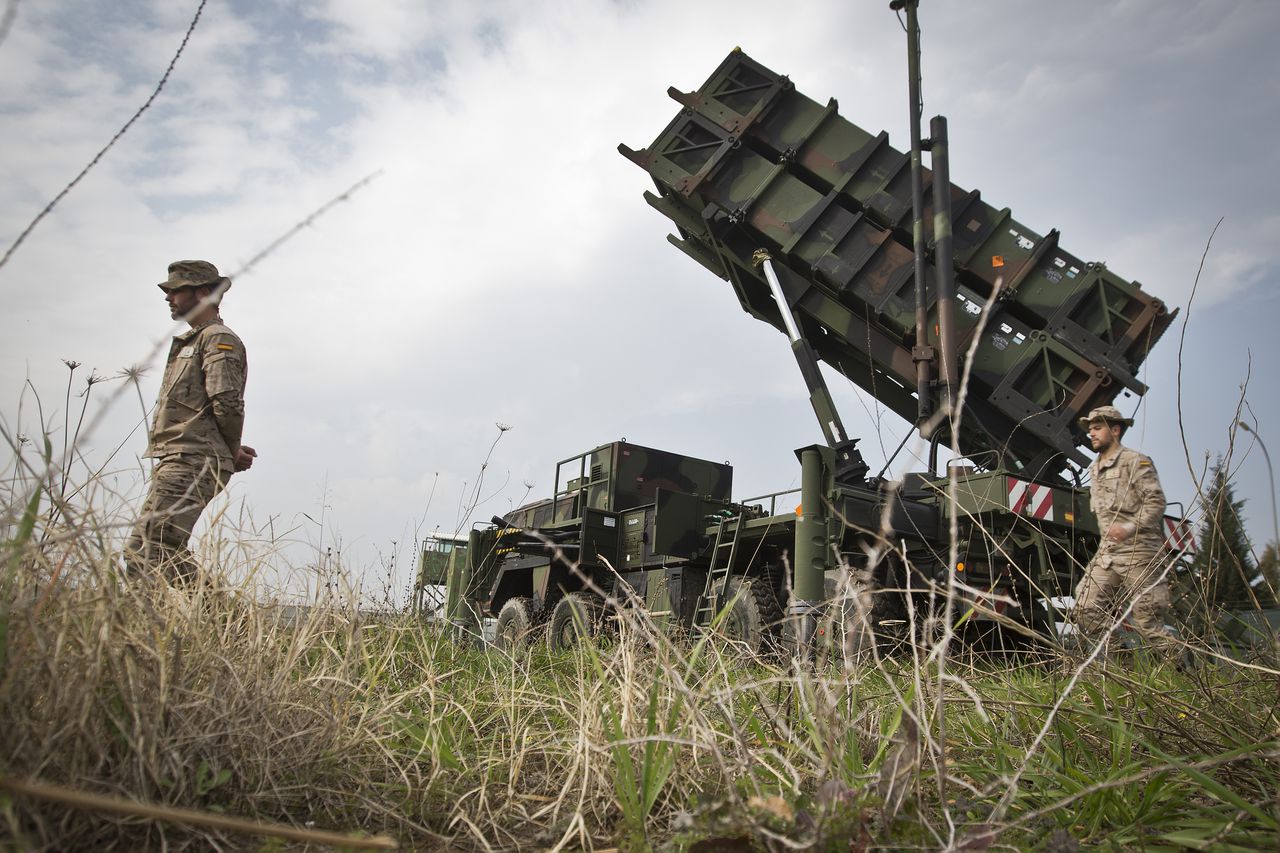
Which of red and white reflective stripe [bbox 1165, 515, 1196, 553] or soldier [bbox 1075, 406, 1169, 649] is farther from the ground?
soldier [bbox 1075, 406, 1169, 649]

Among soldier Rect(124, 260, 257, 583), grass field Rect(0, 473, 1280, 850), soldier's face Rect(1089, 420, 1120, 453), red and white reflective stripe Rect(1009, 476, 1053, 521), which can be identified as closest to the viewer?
grass field Rect(0, 473, 1280, 850)

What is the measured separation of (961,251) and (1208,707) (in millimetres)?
6244

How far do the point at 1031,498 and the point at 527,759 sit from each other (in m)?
5.09

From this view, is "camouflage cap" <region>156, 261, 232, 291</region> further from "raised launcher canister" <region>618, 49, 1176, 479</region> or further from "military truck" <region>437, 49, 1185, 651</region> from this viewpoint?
"raised launcher canister" <region>618, 49, 1176, 479</region>

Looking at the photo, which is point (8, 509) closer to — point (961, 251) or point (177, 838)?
point (177, 838)

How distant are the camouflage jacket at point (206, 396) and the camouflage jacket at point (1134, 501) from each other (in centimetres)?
439

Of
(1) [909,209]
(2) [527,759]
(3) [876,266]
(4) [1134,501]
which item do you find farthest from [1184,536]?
(1) [909,209]

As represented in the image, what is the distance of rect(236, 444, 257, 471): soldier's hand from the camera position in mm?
3992

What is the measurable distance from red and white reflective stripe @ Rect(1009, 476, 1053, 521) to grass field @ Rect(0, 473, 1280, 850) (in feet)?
13.0

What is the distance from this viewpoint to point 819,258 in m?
8.07

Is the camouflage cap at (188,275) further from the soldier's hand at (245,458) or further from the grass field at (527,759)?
the grass field at (527,759)

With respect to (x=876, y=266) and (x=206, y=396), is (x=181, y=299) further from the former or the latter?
(x=876, y=266)

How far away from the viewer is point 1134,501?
16.0ft

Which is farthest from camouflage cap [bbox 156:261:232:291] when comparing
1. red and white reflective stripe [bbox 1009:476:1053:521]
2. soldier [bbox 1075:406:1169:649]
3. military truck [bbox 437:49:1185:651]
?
red and white reflective stripe [bbox 1009:476:1053:521]
